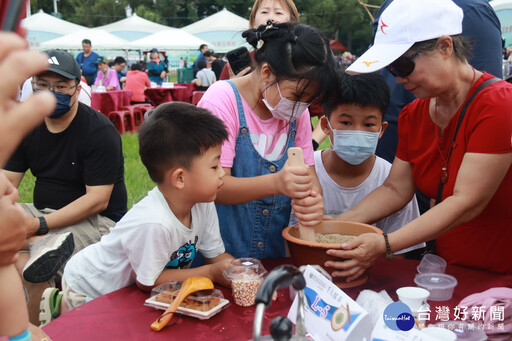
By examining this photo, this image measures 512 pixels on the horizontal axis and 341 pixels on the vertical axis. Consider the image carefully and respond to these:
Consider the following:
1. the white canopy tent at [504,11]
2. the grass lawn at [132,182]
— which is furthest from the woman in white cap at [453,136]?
the white canopy tent at [504,11]

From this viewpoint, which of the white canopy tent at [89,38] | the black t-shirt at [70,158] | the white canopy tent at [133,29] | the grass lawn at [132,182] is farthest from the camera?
the white canopy tent at [133,29]

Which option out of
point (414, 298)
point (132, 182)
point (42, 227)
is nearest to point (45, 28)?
point (132, 182)

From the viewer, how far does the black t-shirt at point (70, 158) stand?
9.39 ft

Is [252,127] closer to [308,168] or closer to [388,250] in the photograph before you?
[308,168]

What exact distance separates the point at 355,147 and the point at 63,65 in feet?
5.94

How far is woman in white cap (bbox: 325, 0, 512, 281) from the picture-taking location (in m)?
1.79

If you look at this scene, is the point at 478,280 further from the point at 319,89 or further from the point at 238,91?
the point at 238,91

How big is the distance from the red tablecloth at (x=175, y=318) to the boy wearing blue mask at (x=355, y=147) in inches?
→ 23.2

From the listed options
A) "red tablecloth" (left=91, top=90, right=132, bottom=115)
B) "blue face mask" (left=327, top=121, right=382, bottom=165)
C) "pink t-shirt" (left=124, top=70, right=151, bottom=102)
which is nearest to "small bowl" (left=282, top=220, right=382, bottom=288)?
"blue face mask" (left=327, top=121, right=382, bottom=165)

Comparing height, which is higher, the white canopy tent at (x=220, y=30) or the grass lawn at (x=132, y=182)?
the white canopy tent at (x=220, y=30)

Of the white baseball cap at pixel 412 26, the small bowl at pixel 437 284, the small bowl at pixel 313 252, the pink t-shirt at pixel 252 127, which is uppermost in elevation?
the white baseball cap at pixel 412 26

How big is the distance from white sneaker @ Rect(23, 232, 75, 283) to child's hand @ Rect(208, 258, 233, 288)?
3.39 feet

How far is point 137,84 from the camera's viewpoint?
36.0 ft

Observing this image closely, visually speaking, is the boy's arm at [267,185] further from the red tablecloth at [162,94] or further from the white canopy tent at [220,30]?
the white canopy tent at [220,30]
